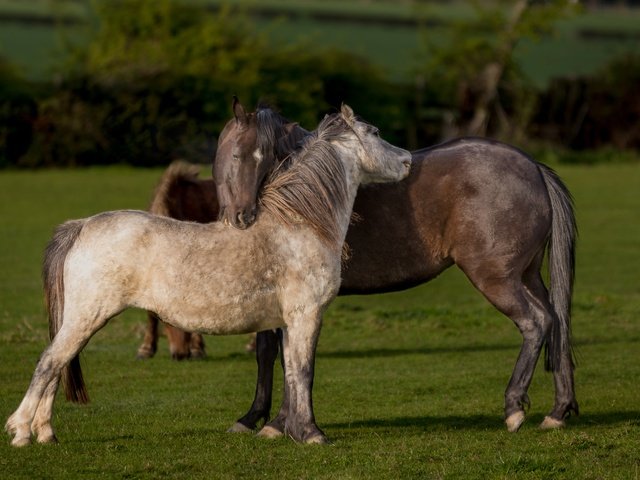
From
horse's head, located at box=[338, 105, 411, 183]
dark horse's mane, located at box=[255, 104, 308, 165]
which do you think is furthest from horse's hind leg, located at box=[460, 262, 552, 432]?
dark horse's mane, located at box=[255, 104, 308, 165]

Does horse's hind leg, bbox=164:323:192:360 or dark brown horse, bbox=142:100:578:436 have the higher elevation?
dark brown horse, bbox=142:100:578:436

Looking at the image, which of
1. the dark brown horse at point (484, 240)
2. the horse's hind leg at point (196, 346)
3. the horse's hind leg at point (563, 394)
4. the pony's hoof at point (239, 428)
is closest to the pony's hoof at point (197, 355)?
the horse's hind leg at point (196, 346)

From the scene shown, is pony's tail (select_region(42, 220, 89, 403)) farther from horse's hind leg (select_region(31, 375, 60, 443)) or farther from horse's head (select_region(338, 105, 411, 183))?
horse's head (select_region(338, 105, 411, 183))

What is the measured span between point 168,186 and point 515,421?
Result: 4888 mm

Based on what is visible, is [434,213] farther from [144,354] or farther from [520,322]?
[144,354]

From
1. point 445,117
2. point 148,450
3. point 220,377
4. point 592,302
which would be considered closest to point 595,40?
point 445,117

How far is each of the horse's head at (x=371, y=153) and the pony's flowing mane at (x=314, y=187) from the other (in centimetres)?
5

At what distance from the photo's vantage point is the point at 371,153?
8594 mm

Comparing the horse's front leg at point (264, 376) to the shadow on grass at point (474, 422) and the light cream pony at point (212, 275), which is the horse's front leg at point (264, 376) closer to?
the shadow on grass at point (474, 422)

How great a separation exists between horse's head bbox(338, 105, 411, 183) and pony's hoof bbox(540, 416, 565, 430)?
192 cm

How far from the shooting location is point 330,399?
10.3 m

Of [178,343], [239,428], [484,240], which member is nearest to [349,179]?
[484,240]

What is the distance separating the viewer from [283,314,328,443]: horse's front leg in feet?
26.6

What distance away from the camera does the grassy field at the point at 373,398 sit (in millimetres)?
7465
